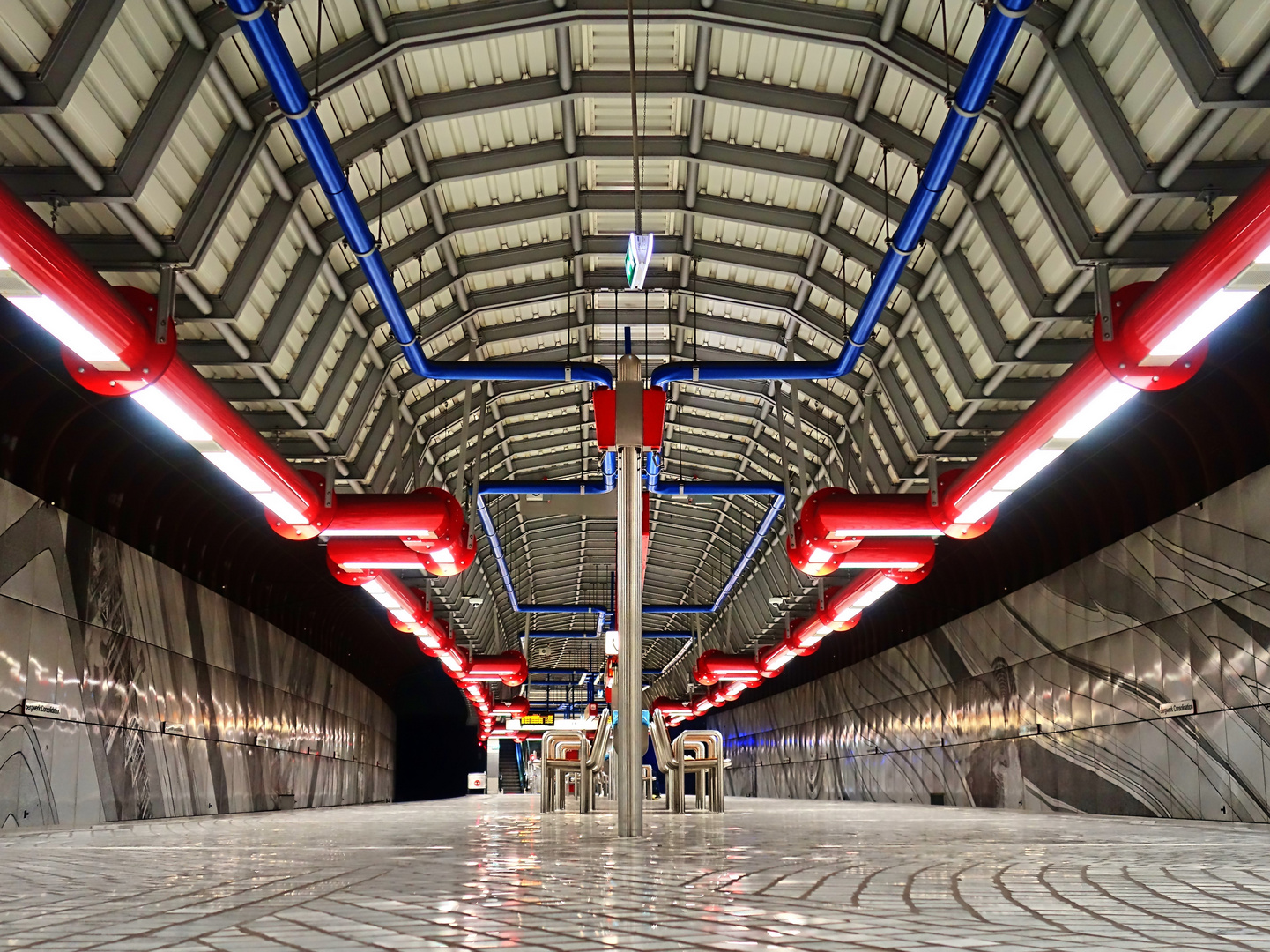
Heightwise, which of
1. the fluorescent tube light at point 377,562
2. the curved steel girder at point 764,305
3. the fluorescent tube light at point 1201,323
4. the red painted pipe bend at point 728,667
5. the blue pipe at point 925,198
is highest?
the curved steel girder at point 764,305

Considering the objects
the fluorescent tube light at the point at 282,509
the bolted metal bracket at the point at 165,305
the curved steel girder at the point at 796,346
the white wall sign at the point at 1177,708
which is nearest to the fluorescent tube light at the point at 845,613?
the curved steel girder at the point at 796,346

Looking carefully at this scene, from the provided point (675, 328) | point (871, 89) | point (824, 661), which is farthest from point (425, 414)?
point (824, 661)

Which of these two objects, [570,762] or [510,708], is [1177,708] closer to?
[570,762]

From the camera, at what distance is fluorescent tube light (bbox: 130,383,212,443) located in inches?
344

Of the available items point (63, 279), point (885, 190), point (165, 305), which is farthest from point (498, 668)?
point (63, 279)

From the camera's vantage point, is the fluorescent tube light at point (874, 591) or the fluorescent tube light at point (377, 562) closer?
the fluorescent tube light at point (377, 562)

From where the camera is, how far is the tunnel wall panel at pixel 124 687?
13.7 m

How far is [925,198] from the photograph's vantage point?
9680 mm

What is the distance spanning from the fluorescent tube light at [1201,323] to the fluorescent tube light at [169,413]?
7.75m

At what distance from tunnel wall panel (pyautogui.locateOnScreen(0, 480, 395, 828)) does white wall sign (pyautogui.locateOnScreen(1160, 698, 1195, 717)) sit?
15.7 meters

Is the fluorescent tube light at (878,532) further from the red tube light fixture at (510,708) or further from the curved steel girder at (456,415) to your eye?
the red tube light fixture at (510,708)

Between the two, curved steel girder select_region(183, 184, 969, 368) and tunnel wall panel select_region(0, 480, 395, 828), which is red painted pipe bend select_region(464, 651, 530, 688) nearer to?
tunnel wall panel select_region(0, 480, 395, 828)

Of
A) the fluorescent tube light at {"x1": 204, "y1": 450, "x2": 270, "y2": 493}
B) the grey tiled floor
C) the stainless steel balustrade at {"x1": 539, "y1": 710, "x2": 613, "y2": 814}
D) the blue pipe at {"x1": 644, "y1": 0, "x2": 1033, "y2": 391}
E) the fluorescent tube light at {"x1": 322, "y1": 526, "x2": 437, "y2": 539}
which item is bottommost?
the grey tiled floor

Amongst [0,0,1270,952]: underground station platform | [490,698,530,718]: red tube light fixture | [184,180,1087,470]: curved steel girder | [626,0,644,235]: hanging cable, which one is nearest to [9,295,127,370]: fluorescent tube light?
[0,0,1270,952]: underground station platform
